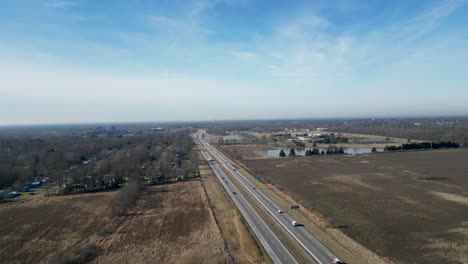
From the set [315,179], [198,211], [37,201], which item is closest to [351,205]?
[315,179]

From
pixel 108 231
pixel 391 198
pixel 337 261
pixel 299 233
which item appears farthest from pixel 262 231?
pixel 391 198

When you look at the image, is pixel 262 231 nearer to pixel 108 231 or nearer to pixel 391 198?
pixel 108 231

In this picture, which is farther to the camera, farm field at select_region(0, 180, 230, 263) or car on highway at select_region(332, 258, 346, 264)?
farm field at select_region(0, 180, 230, 263)

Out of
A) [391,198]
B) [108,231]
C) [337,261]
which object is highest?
[337,261]

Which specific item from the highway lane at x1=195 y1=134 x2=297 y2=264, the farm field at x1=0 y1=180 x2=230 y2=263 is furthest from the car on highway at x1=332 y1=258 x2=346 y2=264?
the farm field at x1=0 y1=180 x2=230 y2=263

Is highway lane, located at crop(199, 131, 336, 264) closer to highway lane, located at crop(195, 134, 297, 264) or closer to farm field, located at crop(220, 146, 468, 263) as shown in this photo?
highway lane, located at crop(195, 134, 297, 264)

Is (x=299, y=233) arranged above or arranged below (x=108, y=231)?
above

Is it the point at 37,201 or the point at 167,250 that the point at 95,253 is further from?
the point at 37,201
